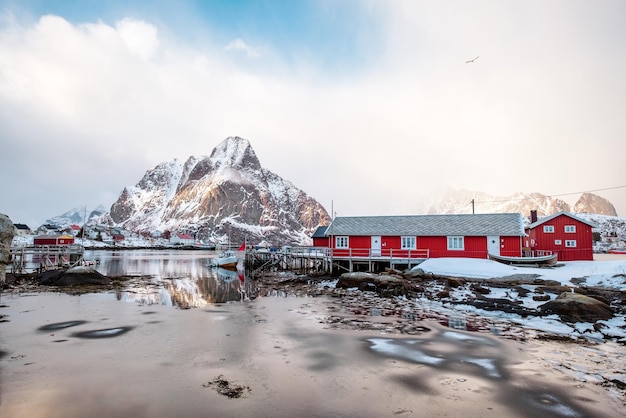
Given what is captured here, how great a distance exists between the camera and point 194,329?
1334 centimetres

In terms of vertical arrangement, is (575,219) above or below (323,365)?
above

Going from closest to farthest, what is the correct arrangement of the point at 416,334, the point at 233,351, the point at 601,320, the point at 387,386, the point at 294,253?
the point at 387,386 < the point at 233,351 < the point at 416,334 < the point at 601,320 < the point at 294,253

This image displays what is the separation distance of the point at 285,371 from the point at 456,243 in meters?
30.3

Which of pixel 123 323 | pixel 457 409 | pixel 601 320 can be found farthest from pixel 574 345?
pixel 123 323

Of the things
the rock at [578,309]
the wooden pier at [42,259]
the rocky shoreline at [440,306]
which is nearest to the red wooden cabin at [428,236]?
the rocky shoreline at [440,306]

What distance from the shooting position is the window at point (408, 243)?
36.9 m

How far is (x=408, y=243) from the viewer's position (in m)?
37.1

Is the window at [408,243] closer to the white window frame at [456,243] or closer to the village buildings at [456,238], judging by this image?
the village buildings at [456,238]

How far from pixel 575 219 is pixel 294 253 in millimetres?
29397

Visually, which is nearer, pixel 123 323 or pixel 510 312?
pixel 123 323

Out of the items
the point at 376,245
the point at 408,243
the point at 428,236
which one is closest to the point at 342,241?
the point at 376,245

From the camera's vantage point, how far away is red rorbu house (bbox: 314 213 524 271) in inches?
1362

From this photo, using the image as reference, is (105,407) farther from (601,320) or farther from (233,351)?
(601,320)

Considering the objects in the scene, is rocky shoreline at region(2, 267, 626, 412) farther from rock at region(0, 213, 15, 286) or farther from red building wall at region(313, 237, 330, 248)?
red building wall at region(313, 237, 330, 248)
